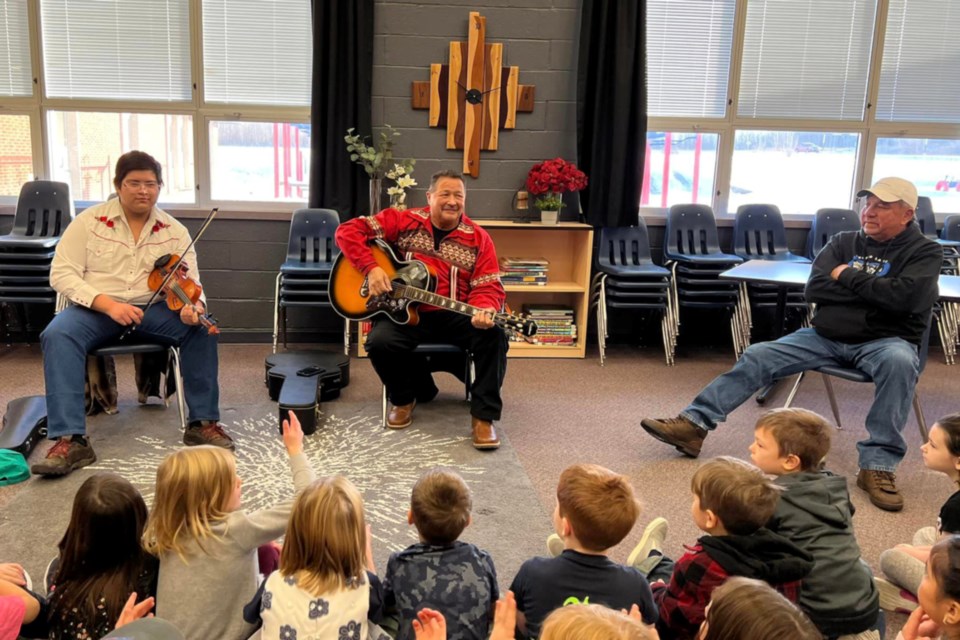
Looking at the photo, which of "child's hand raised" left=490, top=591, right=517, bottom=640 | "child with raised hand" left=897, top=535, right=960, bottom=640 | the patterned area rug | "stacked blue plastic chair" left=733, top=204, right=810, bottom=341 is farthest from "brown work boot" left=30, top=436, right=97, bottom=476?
"stacked blue plastic chair" left=733, top=204, right=810, bottom=341

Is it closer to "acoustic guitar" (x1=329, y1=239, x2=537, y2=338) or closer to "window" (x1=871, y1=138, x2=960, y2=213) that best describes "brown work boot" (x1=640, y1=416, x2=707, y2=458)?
"acoustic guitar" (x1=329, y1=239, x2=537, y2=338)

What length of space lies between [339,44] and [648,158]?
82.5 inches

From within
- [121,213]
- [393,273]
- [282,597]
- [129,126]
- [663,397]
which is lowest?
[663,397]

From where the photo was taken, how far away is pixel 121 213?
349cm

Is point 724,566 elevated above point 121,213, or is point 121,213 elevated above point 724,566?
point 121,213

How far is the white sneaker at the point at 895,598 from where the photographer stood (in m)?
2.30

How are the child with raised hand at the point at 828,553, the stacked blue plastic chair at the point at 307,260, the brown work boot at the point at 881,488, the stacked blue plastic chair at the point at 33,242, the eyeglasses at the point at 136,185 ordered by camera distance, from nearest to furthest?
the child with raised hand at the point at 828,553, the brown work boot at the point at 881,488, the eyeglasses at the point at 136,185, the stacked blue plastic chair at the point at 33,242, the stacked blue plastic chair at the point at 307,260

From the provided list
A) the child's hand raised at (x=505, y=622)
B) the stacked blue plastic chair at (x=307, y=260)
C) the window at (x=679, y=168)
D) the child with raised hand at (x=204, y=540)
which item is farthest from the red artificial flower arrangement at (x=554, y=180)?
the child's hand raised at (x=505, y=622)

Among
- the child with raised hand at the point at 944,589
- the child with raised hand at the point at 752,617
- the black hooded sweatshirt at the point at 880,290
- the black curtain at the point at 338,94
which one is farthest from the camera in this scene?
the black curtain at the point at 338,94

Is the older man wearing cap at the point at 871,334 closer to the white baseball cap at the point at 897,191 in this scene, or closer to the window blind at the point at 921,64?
the white baseball cap at the point at 897,191

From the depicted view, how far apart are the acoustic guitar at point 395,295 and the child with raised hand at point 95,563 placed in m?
1.97

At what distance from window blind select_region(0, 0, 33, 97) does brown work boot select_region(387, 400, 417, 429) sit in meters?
3.16

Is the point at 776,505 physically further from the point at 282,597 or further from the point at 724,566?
the point at 282,597

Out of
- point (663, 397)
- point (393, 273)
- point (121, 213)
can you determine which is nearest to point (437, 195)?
point (393, 273)
